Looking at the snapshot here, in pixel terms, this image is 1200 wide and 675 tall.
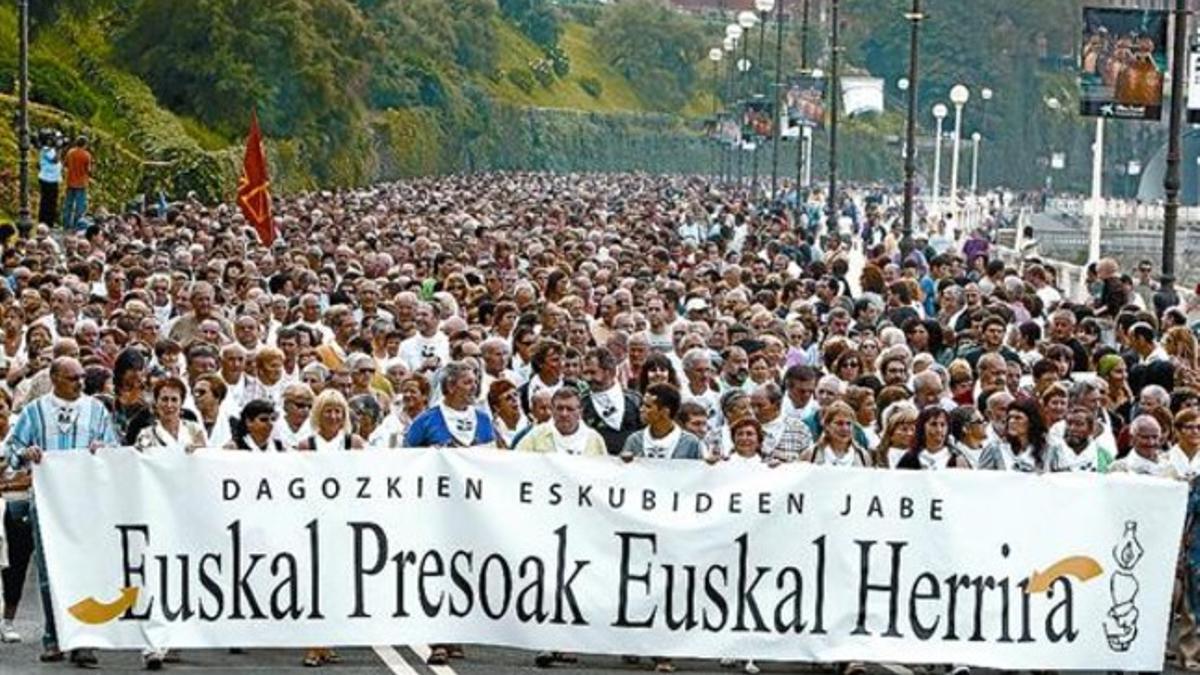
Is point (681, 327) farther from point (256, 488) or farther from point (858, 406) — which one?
point (256, 488)

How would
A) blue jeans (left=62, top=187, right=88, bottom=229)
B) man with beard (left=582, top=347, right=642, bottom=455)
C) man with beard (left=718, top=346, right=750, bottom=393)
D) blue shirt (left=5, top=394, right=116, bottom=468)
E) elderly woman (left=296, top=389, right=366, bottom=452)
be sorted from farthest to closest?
blue jeans (left=62, top=187, right=88, bottom=229), man with beard (left=718, top=346, right=750, bottom=393), man with beard (left=582, top=347, right=642, bottom=455), blue shirt (left=5, top=394, right=116, bottom=468), elderly woman (left=296, top=389, right=366, bottom=452)

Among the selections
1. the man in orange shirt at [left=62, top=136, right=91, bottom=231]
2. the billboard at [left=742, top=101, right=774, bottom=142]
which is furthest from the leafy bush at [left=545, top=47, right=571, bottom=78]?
the man in orange shirt at [left=62, top=136, right=91, bottom=231]

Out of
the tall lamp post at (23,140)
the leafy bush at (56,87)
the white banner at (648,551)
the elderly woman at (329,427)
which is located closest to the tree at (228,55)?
the leafy bush at (56,87)

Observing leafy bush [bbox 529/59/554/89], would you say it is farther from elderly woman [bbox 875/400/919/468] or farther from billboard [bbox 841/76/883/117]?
elderly woman [bbox 875/400/919/468]

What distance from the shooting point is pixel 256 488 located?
1530cm

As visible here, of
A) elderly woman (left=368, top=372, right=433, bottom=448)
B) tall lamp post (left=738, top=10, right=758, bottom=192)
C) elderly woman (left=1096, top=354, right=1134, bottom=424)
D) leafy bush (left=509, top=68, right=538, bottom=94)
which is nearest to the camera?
elderly woman (left=368, top=372, right=433, bottom=448)

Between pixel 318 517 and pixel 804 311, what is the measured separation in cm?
967

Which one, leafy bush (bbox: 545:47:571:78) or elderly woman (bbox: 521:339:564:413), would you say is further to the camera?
leafy bush (bbox: 545:47:571:78)

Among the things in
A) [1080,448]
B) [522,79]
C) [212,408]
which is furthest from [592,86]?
[1080,448]

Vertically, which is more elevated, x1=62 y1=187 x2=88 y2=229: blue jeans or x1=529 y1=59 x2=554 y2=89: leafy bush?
x1=529 y1=59 x2=554 y2=89: leafy bush

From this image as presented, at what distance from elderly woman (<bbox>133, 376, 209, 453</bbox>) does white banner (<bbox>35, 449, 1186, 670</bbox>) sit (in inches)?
23.0

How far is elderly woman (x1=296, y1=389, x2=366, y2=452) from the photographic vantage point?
16.0m

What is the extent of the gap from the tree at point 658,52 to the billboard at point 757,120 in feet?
310

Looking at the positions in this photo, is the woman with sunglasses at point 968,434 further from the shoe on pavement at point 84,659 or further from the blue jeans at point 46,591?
the blue jeans at point 46,591
